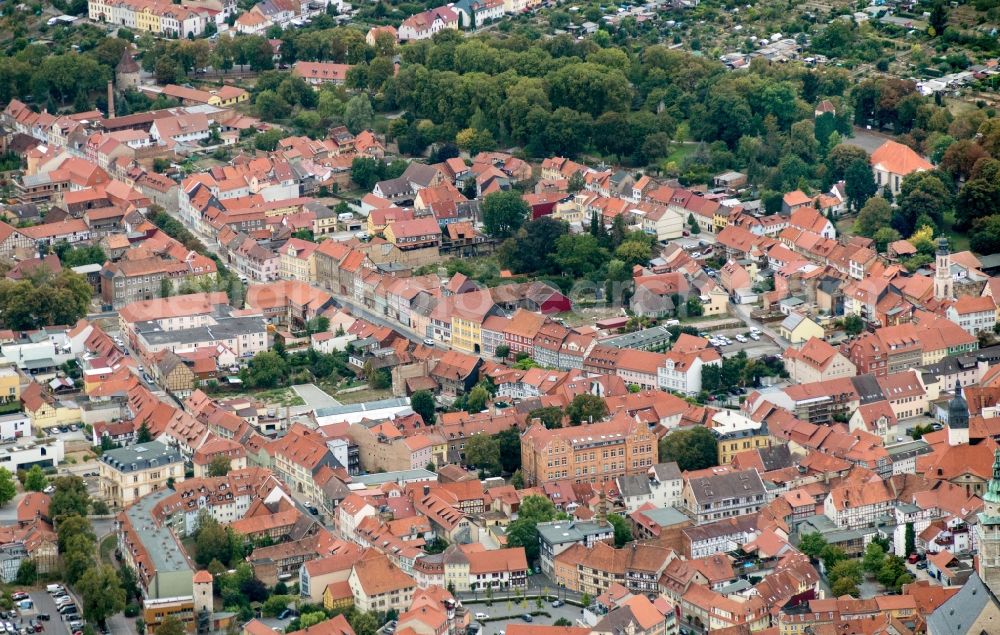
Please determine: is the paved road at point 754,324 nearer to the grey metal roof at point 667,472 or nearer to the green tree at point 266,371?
the grey metal roof at point 667,472

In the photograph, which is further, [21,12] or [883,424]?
[21,12]

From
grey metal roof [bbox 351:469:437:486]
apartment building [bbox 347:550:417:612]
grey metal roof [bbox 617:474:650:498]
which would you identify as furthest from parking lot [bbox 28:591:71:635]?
grey metal roof [bbox 617:474:650:498]

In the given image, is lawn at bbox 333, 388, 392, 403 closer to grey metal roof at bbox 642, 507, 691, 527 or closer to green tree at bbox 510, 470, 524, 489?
green tree at bbox 510, 470, 524, 489

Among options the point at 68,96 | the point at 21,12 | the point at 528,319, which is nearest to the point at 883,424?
the point at 528,319

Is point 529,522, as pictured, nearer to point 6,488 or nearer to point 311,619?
point 311,619

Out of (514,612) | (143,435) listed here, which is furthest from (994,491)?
(143,435)

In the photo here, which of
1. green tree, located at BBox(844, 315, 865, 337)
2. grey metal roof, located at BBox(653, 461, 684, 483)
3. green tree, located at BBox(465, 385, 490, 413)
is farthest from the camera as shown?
green tree, located at BBox(844, 315, 865, 337)

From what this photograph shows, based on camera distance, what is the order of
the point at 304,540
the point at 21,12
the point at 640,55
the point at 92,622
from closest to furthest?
1. the point at 92,622
2. the point at 304,540
3. the point at 640,55
4. the point at 21,12

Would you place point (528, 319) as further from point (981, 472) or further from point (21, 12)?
point (21, 12)
